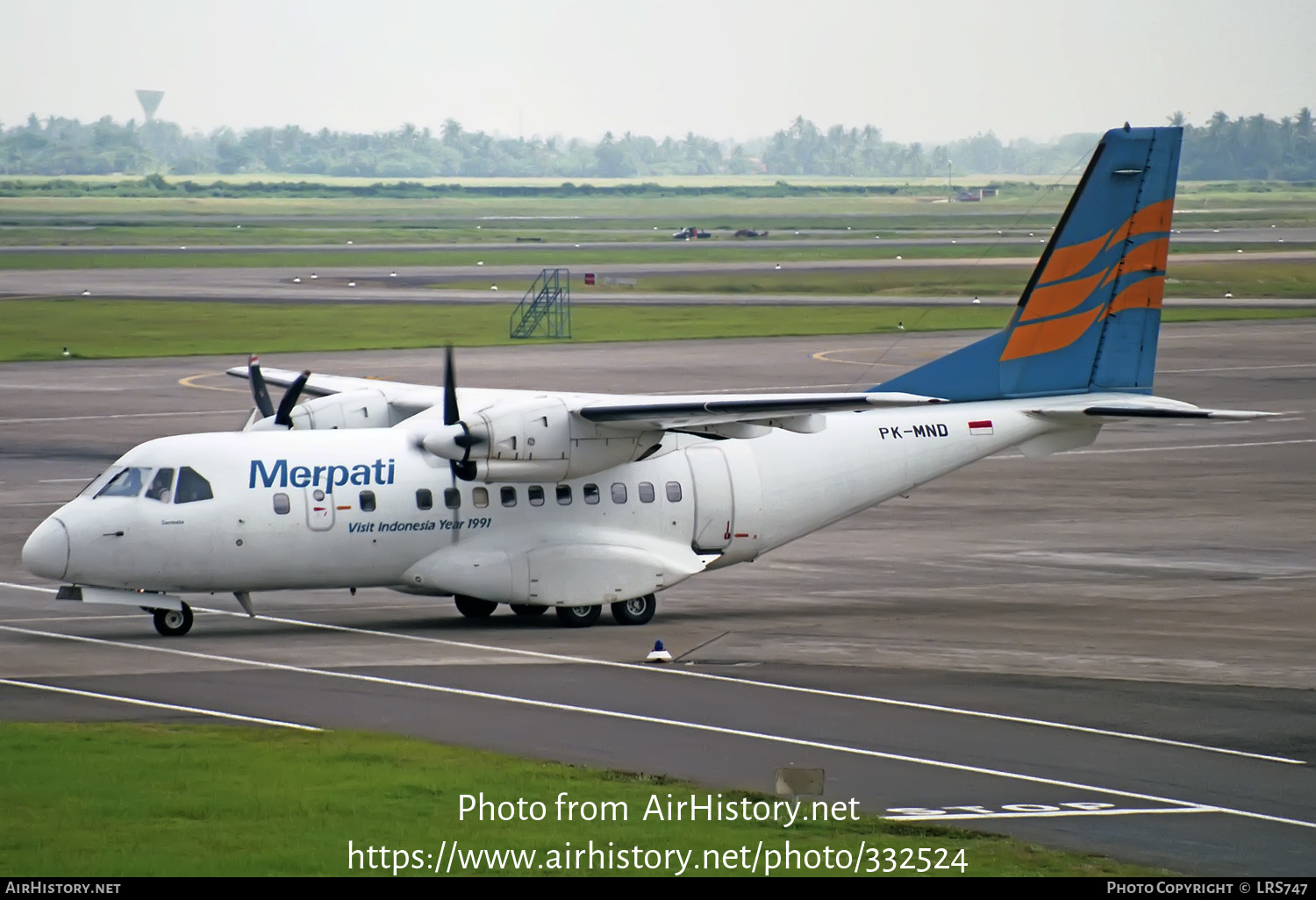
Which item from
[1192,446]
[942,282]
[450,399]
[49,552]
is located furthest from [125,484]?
[942,282]

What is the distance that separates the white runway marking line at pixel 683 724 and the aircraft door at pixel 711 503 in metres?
6.23

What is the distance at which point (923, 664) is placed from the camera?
22016 millimetres

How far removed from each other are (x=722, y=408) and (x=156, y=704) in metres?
7.89

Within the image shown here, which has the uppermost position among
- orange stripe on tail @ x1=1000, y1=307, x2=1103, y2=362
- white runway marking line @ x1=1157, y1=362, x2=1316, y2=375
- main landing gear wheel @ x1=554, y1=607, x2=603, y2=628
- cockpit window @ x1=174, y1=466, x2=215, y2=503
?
orange stripe on tail @ x1=1000, y1=307, x2=1103, y2=362

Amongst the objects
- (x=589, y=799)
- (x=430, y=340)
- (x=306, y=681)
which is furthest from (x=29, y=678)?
(x=430, y=340)

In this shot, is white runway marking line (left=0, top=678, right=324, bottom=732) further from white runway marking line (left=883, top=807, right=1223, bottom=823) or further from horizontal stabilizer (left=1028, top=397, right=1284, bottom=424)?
horizontal stabilizer (left=1028, top=397, right=1284, bottom=424)

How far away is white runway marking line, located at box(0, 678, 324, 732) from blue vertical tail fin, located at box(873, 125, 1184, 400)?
12.0 meters

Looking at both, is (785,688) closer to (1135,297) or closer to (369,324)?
(1135,297)

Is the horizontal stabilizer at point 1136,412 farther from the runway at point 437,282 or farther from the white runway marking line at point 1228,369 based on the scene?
the runway at point 437,282

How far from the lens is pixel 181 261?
11956 centimetres

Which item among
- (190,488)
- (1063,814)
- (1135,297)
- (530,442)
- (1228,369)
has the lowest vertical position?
(1228,369)

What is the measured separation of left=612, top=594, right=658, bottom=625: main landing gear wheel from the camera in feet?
83.7

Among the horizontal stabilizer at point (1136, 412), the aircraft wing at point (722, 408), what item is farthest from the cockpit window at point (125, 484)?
the horizontal stabilizer at point (1136, 412)

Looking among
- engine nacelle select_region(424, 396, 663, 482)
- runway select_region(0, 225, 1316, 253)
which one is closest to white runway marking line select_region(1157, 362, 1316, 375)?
engine nacelle select_region(424, 396, 663, 482)
